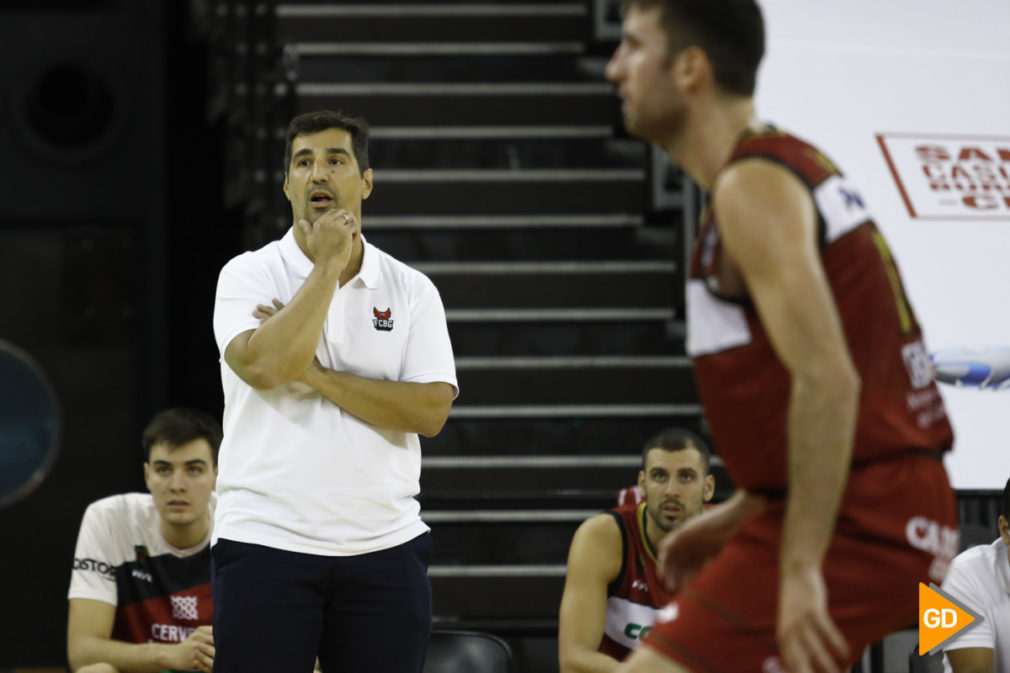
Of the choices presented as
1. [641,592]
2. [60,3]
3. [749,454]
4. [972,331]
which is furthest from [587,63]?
[749,454]

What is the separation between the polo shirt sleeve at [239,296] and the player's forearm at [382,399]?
0.20 m

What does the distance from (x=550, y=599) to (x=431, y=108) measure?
2.52 meters

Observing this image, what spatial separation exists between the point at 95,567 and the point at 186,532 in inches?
11.9

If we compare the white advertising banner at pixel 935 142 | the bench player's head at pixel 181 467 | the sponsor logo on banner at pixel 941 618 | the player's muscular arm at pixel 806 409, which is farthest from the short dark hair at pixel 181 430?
the player's muscular arm at pixel 806 409

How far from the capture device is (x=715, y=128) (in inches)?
81.4

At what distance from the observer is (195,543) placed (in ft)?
14.9

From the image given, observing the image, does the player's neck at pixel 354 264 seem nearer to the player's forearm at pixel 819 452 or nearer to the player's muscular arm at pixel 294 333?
the player's muscular arm at pixel 294 333

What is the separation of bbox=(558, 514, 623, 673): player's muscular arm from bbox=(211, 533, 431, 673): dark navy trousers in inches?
52.4

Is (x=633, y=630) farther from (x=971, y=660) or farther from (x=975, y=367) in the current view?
(x=975, y=367)

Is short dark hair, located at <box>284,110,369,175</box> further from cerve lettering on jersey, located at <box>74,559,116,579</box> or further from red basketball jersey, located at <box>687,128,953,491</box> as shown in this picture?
cerve lettering on jersey, located at <box>74,559,116,579</box>

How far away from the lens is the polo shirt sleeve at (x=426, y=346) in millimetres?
3102

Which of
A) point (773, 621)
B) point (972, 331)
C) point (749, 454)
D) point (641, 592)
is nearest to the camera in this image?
point (773, 621)

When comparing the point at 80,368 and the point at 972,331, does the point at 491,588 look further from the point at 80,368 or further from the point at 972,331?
the point at 80,368

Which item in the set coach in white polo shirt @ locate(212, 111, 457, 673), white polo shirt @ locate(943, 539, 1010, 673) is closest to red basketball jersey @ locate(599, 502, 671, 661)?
white polo shirt @ locate(943, 539, 1010, 673)
